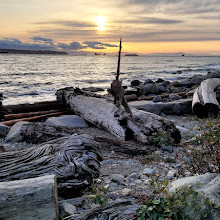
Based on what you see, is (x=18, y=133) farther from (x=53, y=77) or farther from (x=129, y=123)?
(x=53, y=77)

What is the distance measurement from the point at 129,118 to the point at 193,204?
4279 millimetres

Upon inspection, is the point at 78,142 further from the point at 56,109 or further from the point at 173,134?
the point at 56,109

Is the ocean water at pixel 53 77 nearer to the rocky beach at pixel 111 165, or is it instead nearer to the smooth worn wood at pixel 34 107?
the smooth worn wood at pixel 34 107

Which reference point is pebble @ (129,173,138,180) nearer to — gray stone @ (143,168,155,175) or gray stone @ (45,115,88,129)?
gray stone @ (143,168,155,175)

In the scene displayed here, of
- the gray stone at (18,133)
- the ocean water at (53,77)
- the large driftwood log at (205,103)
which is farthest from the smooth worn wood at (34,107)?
the large driftwood log at (205,103)

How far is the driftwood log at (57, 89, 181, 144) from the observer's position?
679cm

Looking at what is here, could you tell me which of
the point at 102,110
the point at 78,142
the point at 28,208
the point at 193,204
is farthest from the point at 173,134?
the point at 28,208

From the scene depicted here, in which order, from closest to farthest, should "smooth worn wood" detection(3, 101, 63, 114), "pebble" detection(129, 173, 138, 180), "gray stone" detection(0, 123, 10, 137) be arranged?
"pebble" detection(129, 173, 138, 180), "gray stone" detection(0, 123, 10, 137), "smooth worn wood" detection(3, 101, 63, 114)

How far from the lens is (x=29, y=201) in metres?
2.91

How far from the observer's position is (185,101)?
10.8 metres

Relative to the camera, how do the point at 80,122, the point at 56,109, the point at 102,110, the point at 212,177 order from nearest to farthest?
the point at 212,177
the point at 102,110
the point at 80,122
the point at 56,109

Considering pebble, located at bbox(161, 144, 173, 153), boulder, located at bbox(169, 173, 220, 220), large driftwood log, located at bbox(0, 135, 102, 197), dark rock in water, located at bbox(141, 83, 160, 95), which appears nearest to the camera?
boulder, located at bbox(169, 173, 220, 220)

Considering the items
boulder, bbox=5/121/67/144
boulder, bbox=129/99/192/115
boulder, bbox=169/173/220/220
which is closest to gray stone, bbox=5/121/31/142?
boulder, bbox=5/121/67/144

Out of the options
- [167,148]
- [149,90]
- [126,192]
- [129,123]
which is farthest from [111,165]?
[149,90]
